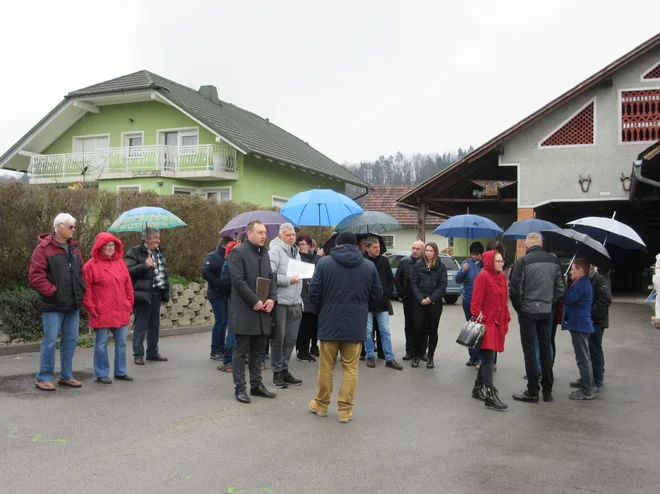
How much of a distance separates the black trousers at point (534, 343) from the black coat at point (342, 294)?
200 cm

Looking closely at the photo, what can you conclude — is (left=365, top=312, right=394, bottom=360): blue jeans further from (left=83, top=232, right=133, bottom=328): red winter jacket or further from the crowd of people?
(left=83, top=232, right=133, bottom=328): red winter jacket


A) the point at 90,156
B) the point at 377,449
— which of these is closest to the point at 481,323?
the point at 377,449

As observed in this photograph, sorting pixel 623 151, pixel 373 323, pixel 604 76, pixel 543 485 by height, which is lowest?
pixel 543 485

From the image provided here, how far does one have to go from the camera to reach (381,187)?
4228cm

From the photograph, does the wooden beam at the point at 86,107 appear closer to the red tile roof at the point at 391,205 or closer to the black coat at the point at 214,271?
the red tile roof at the point at 391,205

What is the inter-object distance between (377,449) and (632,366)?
5920 mm

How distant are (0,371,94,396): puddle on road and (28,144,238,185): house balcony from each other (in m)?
18.1

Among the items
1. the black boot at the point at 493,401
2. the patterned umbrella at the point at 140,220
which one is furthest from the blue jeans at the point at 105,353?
the black boot at the point at 493,401

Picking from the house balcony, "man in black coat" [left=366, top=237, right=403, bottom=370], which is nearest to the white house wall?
the house balcony

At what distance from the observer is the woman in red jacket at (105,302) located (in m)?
7.38

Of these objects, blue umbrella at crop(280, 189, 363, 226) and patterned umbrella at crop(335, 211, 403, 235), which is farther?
patterned umbrella at crop(335, 211, 403, 235)

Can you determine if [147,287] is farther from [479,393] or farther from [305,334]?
[479,393]

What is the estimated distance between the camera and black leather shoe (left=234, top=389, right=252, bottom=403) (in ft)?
21.8

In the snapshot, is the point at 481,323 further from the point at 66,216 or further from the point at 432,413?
the point at 66,216
